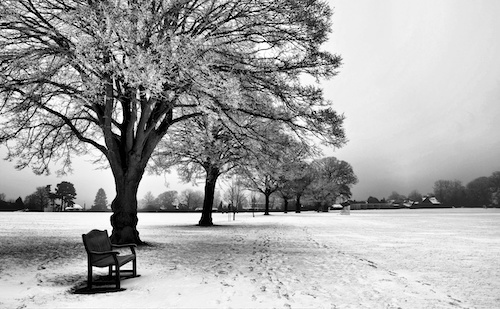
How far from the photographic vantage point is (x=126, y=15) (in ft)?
29.2

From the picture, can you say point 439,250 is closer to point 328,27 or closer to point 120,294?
point 328,27

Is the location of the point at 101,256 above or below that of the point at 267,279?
above

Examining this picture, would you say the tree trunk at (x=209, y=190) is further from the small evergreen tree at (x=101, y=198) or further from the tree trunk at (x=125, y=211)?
the small evergreen tree at (x=101, y=198)

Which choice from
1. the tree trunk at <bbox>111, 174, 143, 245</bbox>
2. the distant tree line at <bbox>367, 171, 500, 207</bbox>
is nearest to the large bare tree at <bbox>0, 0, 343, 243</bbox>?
the tree trunk at <bbox>111, 174, 143, 245</bbox>

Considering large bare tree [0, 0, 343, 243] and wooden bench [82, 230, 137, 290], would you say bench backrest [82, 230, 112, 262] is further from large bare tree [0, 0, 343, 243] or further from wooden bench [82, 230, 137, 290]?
large bare tree [0, 0, 343, 243]

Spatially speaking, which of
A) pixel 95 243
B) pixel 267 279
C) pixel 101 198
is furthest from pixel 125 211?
pixel 101 198

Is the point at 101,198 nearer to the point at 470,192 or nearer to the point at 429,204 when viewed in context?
the point at 429,204

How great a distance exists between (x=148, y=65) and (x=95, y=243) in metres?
3.89

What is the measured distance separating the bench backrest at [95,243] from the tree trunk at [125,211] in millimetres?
5667

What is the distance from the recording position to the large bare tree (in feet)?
29.2

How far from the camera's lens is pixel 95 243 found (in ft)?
22.7

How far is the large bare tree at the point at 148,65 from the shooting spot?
8.91 metres

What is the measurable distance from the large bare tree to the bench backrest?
3.36 meters

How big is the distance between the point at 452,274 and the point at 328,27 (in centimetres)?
780
